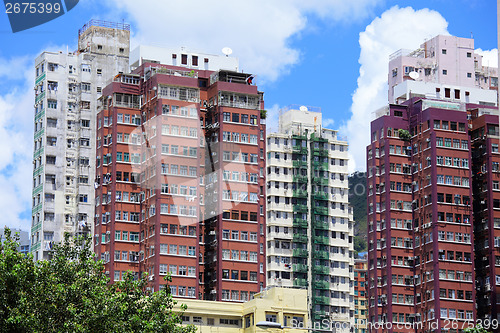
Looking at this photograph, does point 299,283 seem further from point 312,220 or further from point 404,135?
point 404,135

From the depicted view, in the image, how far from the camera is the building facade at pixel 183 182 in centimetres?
12556

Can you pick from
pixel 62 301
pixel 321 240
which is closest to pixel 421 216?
pixel 321 240

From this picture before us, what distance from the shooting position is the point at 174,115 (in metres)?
129

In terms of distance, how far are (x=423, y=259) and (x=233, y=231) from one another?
2510 centimetres

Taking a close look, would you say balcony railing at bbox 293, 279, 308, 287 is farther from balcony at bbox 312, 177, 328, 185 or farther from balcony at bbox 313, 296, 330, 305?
balcony at bbox 312, 177, 328, 185

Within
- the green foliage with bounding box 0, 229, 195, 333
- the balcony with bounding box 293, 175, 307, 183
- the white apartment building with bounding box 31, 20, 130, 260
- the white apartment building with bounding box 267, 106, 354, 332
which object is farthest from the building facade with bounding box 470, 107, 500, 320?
the green foliage with bounding box 0, 229, 195, 333

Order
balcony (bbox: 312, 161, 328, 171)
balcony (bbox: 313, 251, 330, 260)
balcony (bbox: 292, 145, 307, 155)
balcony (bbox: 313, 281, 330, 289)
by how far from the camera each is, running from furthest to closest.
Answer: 1. balcony (bbox: 292, 145, 307, 155)
2. balcony (bbox: 312, 161, 328, 171)
3. balcony (bbox: 313, 251, 330, 260)
4. balcony (bbox: 313, 281, 330, 289)

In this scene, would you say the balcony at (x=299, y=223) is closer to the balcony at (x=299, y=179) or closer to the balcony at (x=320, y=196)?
the balcony at (x=320, y=196)

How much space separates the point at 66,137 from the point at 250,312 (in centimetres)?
4641

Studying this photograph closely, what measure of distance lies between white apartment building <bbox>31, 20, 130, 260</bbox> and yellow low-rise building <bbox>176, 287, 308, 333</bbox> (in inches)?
1290

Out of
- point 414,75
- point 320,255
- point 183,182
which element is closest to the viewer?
point 183,182

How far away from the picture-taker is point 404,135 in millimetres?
140500

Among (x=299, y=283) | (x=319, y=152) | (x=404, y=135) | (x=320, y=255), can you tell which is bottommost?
(x=299, y=283)

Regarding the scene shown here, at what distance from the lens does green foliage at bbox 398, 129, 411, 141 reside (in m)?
140
